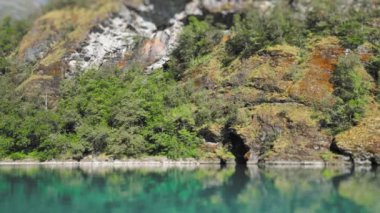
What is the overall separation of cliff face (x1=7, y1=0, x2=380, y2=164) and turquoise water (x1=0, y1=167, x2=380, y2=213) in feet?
60.7

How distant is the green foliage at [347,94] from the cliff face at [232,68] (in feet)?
4.11

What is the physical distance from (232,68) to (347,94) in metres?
20.1

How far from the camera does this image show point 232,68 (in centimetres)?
7688

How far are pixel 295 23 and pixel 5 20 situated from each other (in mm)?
74162

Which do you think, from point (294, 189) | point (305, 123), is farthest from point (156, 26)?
point (294, 189)

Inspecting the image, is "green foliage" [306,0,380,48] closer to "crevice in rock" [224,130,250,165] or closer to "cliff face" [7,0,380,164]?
"cliff face" [7,0,380,164]

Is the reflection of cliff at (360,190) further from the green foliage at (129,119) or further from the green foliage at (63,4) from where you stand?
the green foliage at (63,4)

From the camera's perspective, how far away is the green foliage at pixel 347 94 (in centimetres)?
6052

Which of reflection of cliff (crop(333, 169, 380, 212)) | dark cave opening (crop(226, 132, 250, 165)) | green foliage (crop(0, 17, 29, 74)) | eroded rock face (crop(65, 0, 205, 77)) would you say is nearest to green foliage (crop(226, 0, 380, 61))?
eroded rock face (crop(65, 0, 205, 77))

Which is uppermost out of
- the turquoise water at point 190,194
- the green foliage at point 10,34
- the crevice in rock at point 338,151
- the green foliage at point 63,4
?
the green foliage at point 63,4

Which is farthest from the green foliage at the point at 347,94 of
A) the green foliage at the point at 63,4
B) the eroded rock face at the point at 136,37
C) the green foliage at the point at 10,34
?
the green foliage at the point at 10,34

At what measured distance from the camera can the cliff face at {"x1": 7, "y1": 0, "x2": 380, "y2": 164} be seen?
6084 centimetres

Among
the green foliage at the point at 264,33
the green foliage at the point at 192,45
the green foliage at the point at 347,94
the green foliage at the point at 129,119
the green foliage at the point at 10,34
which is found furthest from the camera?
the green foliage at the point at 10,34

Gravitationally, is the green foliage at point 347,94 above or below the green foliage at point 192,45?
below
